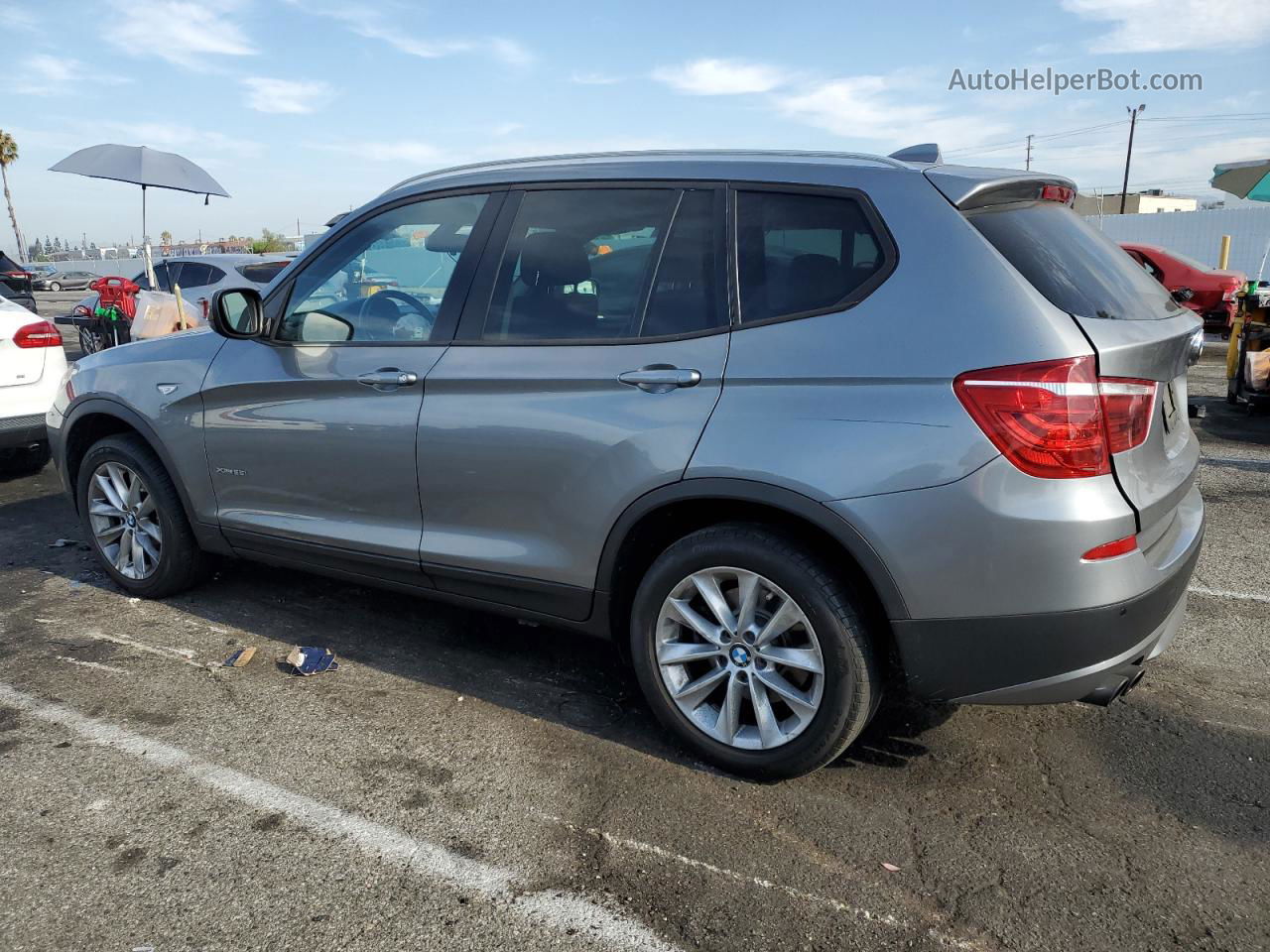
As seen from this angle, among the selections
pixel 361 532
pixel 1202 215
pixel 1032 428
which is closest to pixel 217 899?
pixel 361 532

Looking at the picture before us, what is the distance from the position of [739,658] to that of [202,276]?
13.0 m

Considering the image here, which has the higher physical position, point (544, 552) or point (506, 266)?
point (506, 266)

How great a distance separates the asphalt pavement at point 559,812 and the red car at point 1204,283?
42.7ft

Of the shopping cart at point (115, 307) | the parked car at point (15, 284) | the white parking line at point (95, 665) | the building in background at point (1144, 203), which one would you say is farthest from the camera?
the building in background at point (1144, 203)

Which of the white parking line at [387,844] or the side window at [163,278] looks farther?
the side window at [163,278]

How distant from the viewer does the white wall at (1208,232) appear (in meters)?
25.9

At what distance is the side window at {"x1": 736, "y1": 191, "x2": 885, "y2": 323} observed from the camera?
9.27 ft

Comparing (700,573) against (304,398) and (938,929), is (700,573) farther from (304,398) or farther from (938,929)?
(304,398)

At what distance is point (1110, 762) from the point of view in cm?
314

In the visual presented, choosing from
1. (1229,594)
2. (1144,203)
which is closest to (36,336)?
(1229,594)

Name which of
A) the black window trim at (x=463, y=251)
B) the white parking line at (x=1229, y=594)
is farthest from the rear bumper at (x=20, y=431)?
the white parking line at (x=1229, y=594)

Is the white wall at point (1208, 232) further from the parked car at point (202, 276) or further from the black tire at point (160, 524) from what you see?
the black tire at point (160, 524)

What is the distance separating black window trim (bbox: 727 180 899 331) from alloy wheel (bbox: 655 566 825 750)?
0.76m

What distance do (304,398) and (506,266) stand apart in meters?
1.01
